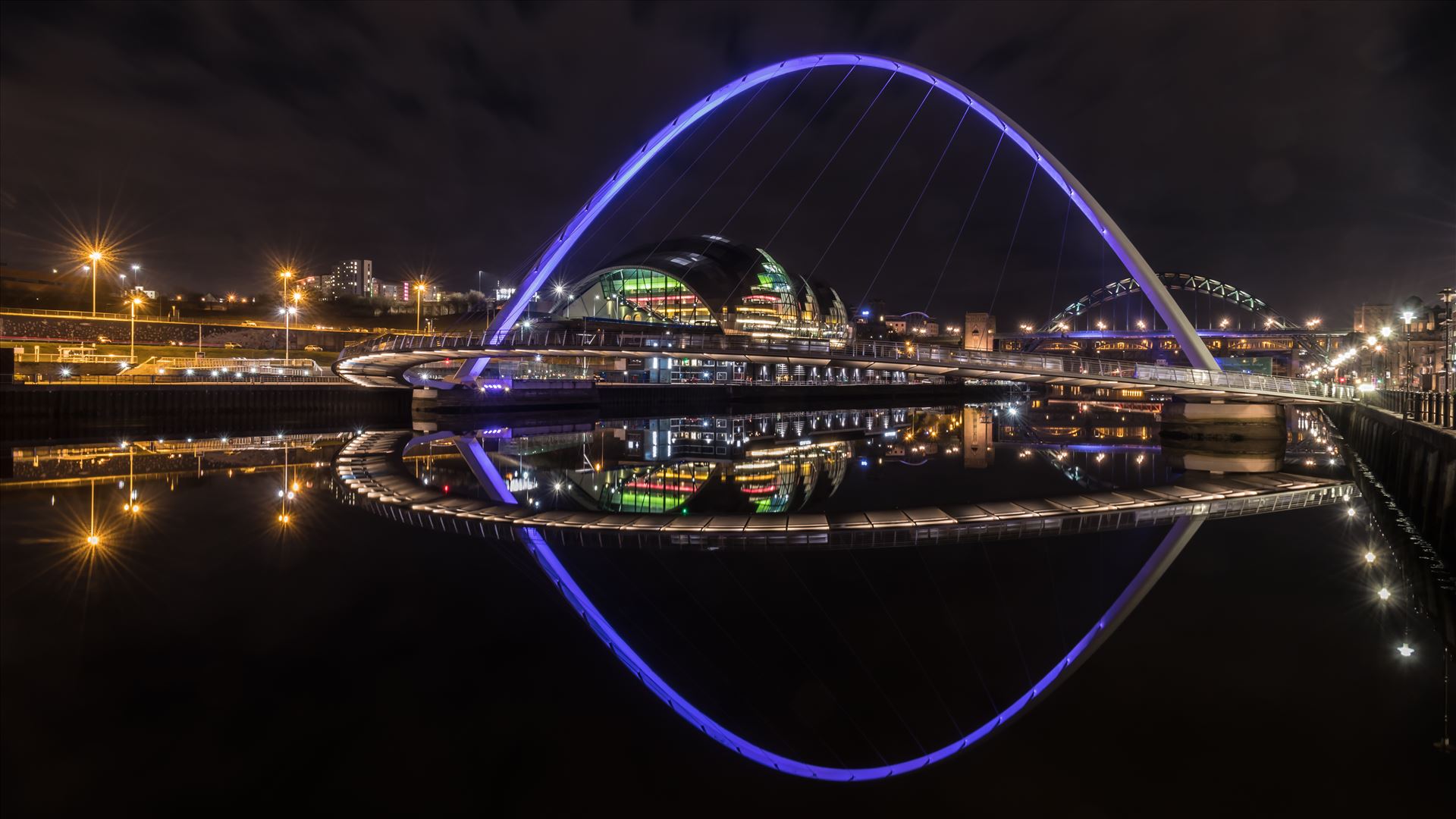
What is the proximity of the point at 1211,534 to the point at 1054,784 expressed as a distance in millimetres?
9829

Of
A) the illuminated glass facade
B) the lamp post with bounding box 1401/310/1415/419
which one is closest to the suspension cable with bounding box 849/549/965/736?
the lamp post with bounding box 1401/310/1415/419

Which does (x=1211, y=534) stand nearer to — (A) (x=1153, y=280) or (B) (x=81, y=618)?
(B) (x=81, y=618)

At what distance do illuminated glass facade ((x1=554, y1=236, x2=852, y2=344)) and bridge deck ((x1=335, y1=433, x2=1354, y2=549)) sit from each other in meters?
61.0

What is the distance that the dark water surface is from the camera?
15.1ft

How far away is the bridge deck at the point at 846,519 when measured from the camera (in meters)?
12.0

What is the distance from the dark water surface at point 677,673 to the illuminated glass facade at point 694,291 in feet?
219

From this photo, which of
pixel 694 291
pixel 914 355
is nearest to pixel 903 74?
pixel 914 355

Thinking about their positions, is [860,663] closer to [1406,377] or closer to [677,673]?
[677,673]

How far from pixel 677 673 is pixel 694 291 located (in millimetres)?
75727

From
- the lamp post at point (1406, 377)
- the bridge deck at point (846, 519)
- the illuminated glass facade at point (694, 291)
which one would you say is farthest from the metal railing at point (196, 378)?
the lamp post at point (1406, 377)

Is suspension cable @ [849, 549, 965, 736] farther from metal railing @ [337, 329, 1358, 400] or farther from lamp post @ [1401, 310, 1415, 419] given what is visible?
lamp post @ [1401, 310, 1415, 419]

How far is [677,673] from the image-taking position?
6285 millimetres

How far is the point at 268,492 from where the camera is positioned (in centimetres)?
1589

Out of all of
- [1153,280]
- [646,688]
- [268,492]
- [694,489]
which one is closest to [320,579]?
[646,688]
